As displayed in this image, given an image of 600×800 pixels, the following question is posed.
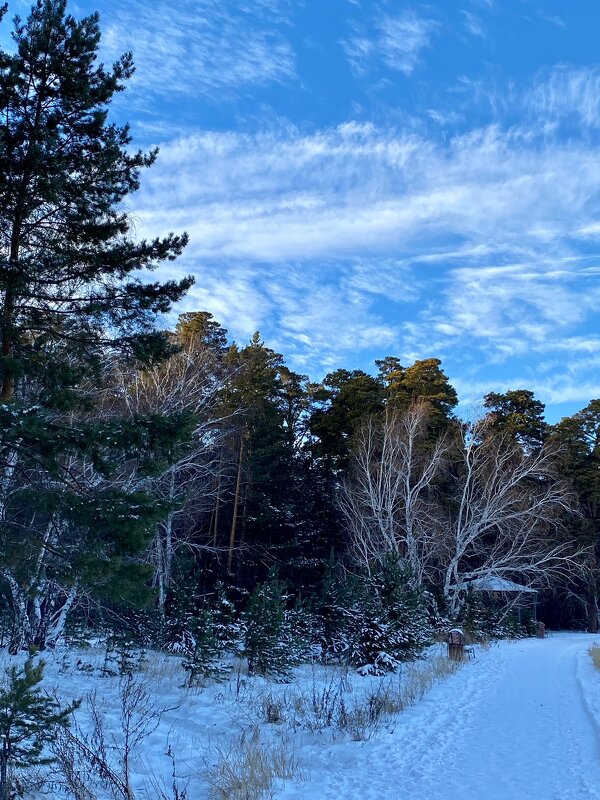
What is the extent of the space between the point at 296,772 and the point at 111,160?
7.30 meters

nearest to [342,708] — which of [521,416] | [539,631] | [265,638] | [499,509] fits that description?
[265,638]

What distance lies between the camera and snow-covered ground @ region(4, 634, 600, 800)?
593 centimetres

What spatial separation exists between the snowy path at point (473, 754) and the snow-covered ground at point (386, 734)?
0.02 metres

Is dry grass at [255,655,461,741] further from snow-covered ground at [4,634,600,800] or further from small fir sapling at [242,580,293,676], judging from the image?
small fir sapling at [242,580,293,676]

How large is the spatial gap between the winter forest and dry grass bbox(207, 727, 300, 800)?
21.5 inches

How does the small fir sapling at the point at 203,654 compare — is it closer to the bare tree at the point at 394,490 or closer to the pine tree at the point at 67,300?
the pine tree at the point at 67,300

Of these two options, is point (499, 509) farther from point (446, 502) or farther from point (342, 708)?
point (342, 708)

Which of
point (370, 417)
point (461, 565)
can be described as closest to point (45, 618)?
point (370, 417)

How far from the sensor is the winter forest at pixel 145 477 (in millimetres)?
6432

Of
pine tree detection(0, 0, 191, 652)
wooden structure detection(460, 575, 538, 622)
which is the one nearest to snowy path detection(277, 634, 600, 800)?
pine tree detection(0, 0, 191, 652)

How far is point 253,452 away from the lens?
3027cm

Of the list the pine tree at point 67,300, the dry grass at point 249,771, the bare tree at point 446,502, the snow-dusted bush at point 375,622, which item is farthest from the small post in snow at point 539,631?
the pine tree at point 67,300

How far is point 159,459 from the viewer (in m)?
6.98

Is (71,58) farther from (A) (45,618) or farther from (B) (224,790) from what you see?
(A) (45,618)
